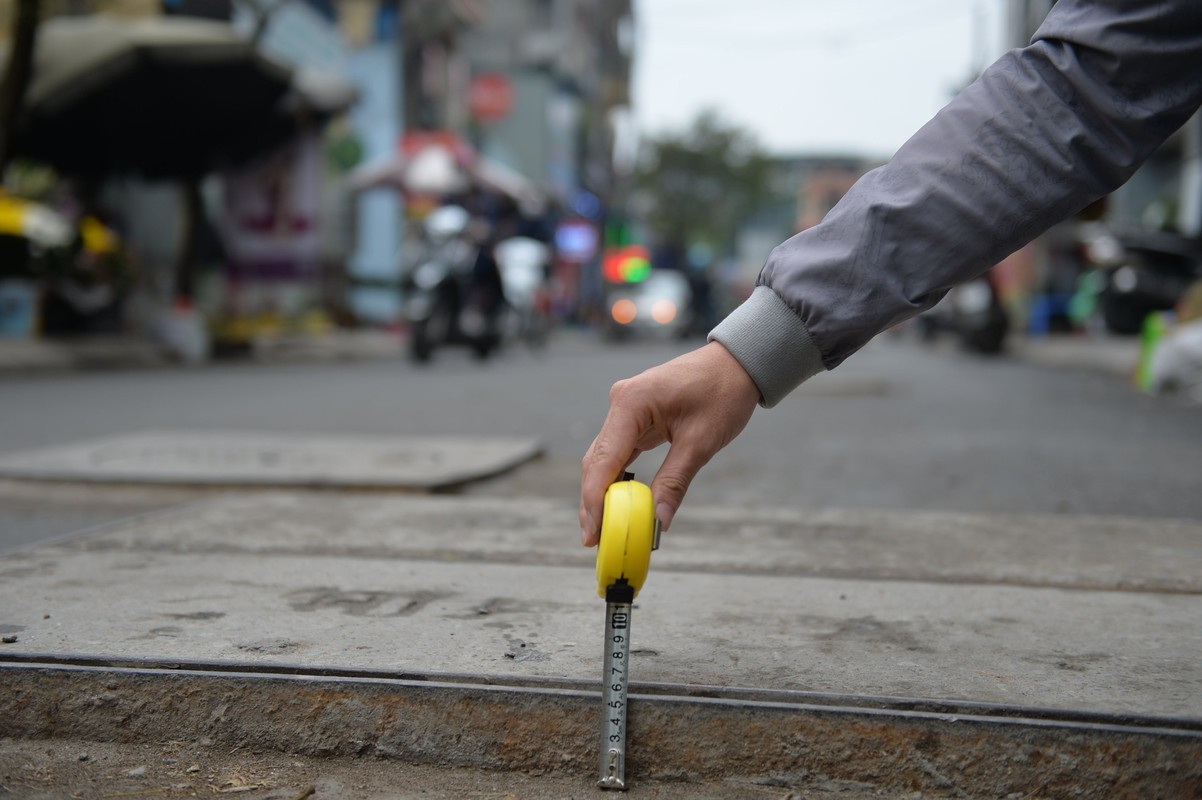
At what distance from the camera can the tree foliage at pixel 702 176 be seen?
5719 cm

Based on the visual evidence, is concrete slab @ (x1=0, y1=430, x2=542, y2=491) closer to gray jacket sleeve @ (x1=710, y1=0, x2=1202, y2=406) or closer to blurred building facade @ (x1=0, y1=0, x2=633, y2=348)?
gray jacket sleeve @ (x1=710, y1=0, x2=1202, y2=406)

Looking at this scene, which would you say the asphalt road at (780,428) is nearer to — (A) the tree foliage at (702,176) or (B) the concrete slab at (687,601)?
(B) the concrete slab at (687,601)

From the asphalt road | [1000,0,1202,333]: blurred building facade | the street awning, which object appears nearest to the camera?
the asphalt road

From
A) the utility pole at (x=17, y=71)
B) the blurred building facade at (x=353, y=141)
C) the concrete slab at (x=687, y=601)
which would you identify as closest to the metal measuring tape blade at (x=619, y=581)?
the concrete slab at (x=687, y=601)

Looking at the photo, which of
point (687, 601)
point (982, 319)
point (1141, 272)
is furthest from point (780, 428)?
point (982, 319)

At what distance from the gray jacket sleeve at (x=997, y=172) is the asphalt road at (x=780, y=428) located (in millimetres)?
1509

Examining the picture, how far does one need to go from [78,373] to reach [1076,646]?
9.90 metres

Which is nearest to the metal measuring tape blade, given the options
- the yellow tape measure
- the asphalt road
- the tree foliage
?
the yellow tape measure

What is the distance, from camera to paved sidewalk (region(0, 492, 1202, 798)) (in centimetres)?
154

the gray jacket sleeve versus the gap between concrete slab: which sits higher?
the gray jacket sleeve

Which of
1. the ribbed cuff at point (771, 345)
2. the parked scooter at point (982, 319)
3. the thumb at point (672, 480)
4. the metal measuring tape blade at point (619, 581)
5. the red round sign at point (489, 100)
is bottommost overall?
the parked scooter at point (982, 319)

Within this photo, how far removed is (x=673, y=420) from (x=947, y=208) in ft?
1.28

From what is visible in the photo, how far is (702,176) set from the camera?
2269 inches

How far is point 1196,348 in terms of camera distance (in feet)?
26.9
